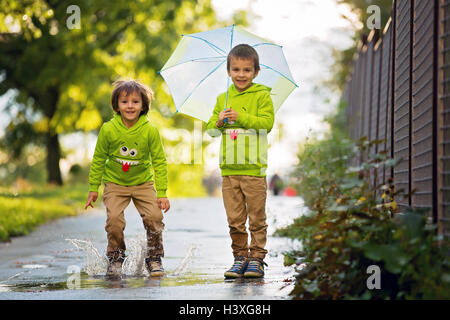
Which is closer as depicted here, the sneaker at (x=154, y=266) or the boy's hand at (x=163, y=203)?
the sneaker at (x=154, y=266)

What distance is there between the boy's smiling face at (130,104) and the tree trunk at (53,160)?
1878 centimetres

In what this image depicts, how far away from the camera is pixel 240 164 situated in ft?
18.0

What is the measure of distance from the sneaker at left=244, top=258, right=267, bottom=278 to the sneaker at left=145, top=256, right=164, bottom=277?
713 millimetres

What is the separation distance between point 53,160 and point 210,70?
62.6 feet

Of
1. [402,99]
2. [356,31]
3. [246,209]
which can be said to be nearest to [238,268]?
[246,209]

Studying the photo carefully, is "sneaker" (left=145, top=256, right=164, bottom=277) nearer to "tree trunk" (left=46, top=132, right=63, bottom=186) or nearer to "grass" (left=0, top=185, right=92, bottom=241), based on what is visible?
"grass" (left=0, top=185, right=92, bottom=241)

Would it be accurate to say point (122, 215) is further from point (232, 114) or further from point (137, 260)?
point (232, 114)

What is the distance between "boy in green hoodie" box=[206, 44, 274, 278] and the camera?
18.0ft

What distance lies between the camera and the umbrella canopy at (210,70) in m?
5.96

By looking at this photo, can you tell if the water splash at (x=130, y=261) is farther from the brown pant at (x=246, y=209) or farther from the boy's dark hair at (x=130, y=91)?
the boy's dark hair at (x=130, y=91)

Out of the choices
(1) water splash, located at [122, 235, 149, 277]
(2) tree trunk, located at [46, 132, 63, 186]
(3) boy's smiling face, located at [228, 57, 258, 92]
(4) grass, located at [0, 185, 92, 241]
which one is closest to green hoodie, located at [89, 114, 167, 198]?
(1) water splash, located at [122, 235, 149, 277]

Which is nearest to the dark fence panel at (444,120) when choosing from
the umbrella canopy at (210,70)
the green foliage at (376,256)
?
the green foliage at (376,256)
